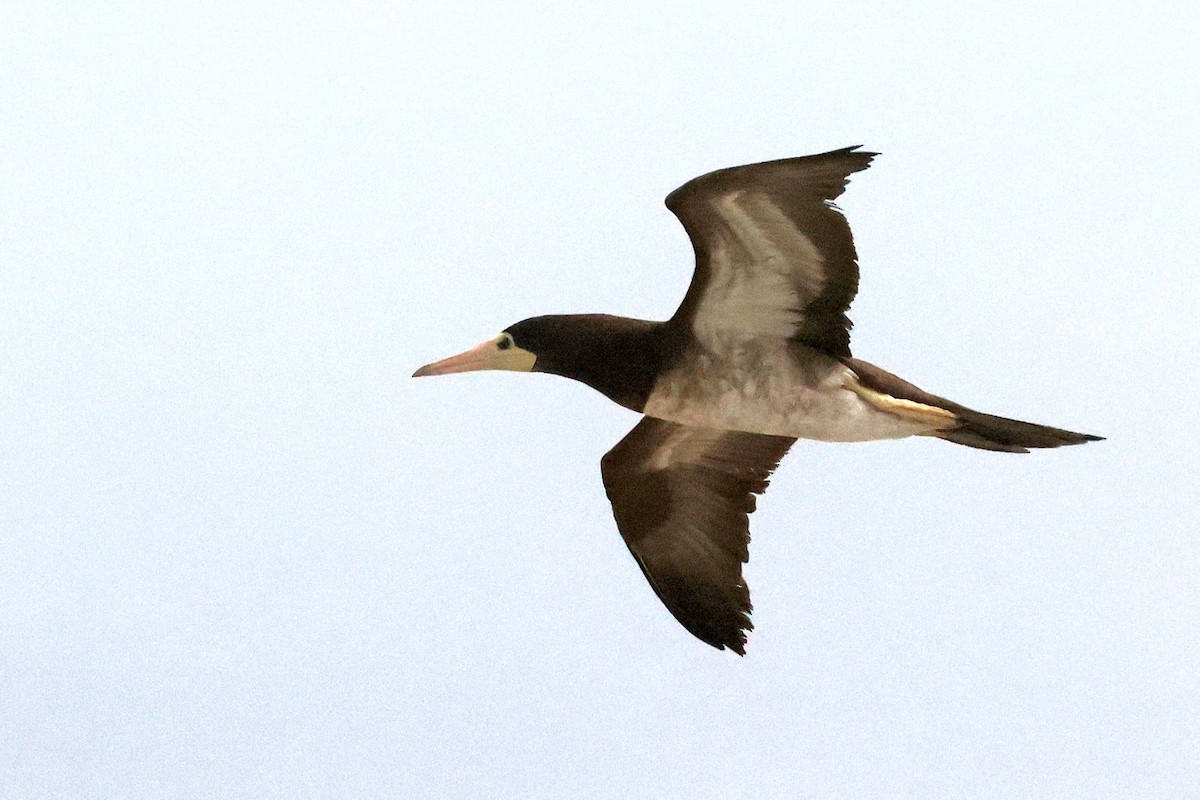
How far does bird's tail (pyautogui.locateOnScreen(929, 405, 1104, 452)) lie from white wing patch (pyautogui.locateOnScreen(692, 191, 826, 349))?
916 millimetres

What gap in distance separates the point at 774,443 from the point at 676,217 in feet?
6.01

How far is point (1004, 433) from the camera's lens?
895 cm

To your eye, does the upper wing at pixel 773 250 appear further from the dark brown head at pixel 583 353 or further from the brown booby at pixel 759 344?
the dark brown head at pixel 583 353

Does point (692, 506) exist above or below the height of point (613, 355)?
below

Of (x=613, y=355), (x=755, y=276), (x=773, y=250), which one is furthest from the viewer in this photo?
(x=613, y=355)

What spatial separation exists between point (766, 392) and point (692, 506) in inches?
48.4

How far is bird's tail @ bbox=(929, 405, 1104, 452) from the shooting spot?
8883 millimetres

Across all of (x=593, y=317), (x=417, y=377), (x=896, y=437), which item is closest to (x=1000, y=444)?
(x=896, y=437)

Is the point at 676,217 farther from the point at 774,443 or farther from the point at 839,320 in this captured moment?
the point at 774,443

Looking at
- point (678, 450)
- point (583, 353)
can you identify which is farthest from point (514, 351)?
point (678, 450)

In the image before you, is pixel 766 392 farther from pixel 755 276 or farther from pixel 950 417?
pixel 950 417

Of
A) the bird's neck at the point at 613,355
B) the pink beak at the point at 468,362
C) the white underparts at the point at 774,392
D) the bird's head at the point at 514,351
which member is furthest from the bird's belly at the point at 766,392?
the pink beak at the point at 468,362

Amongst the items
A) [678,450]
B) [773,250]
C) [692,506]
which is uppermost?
[773,250]

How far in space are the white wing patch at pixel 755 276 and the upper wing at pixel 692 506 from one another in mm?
1116
